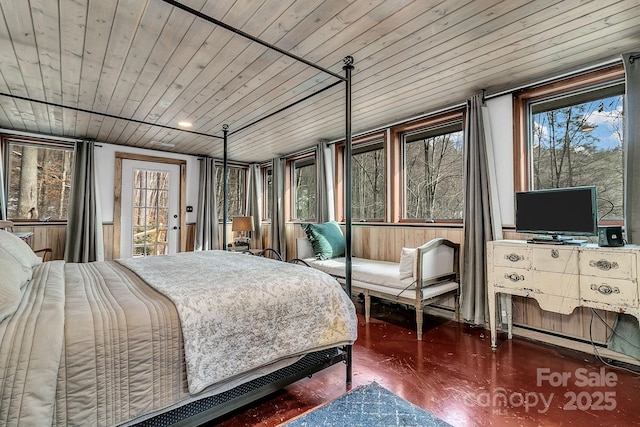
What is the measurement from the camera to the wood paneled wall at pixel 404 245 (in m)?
2.41

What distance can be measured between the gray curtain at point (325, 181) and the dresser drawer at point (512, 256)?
7.92 feet

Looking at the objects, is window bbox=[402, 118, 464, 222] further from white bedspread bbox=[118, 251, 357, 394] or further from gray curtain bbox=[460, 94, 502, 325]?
white bedspread bbox=[118, 251, 357, 394]

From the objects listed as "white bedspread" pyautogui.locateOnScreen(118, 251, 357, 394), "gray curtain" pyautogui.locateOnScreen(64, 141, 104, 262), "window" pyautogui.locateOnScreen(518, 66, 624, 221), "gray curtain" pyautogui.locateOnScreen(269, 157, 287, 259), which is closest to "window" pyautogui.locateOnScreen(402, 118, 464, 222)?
"window" pyautogui.locateOnScreen(518, 66, 624, 221)

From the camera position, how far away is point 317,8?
1.71 metres

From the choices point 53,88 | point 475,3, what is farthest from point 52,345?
point 53,88

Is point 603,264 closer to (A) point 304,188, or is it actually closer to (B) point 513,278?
(B) point 513,278

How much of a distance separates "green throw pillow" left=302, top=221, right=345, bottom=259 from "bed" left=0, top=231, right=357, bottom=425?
6.46 ft

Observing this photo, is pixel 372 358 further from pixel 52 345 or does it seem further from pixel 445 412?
pixel 52 345

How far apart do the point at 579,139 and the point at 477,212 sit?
0.99 meters

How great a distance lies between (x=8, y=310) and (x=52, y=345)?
250mm

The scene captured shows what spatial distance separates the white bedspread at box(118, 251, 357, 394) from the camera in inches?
50.7

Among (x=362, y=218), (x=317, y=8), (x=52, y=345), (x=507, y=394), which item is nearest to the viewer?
(x=52, y=345)

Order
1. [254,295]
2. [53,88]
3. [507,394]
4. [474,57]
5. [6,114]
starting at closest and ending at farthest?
[254,295]
[507,394]
[474,57]
[53,88]
[6,114]

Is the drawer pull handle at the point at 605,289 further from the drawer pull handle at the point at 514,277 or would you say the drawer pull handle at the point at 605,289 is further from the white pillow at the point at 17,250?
the white pillow at the point at 17,250
